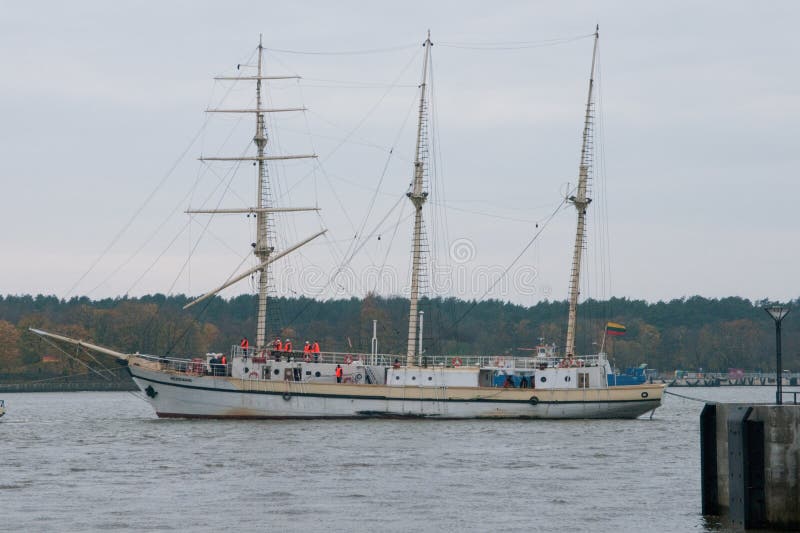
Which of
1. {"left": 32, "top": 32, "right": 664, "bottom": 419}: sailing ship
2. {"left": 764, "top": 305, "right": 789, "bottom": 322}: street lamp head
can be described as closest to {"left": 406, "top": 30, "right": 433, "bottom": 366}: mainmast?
{"left": 32, "top": 32, "right": 664, "bottom": 419}: sailing ship

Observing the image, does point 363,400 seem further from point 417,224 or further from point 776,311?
A: point 776,311

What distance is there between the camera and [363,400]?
74.9m

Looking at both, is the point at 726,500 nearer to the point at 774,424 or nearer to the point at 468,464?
the point at 774,424

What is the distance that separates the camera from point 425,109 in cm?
7944

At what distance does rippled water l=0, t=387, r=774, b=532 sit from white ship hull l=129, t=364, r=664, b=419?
10.00 feet

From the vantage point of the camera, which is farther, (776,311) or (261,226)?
(261,226)

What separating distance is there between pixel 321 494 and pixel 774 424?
15.5 metres

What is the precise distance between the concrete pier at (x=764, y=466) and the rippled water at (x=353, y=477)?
251cm

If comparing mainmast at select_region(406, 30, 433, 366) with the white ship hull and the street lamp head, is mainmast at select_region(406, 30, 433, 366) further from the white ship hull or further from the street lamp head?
the street lamp head

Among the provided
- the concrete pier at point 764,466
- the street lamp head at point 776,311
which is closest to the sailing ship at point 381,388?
the street lamp head at point 776,311

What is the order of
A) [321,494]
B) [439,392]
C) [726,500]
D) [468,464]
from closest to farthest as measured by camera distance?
[726,500] < [321,494] < [468,464] < [439,392]

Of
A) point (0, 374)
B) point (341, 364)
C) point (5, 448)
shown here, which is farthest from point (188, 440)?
point (0, 374)

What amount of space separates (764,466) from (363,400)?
4542cm

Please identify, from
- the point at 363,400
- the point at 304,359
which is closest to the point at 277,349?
the point at 304,359
